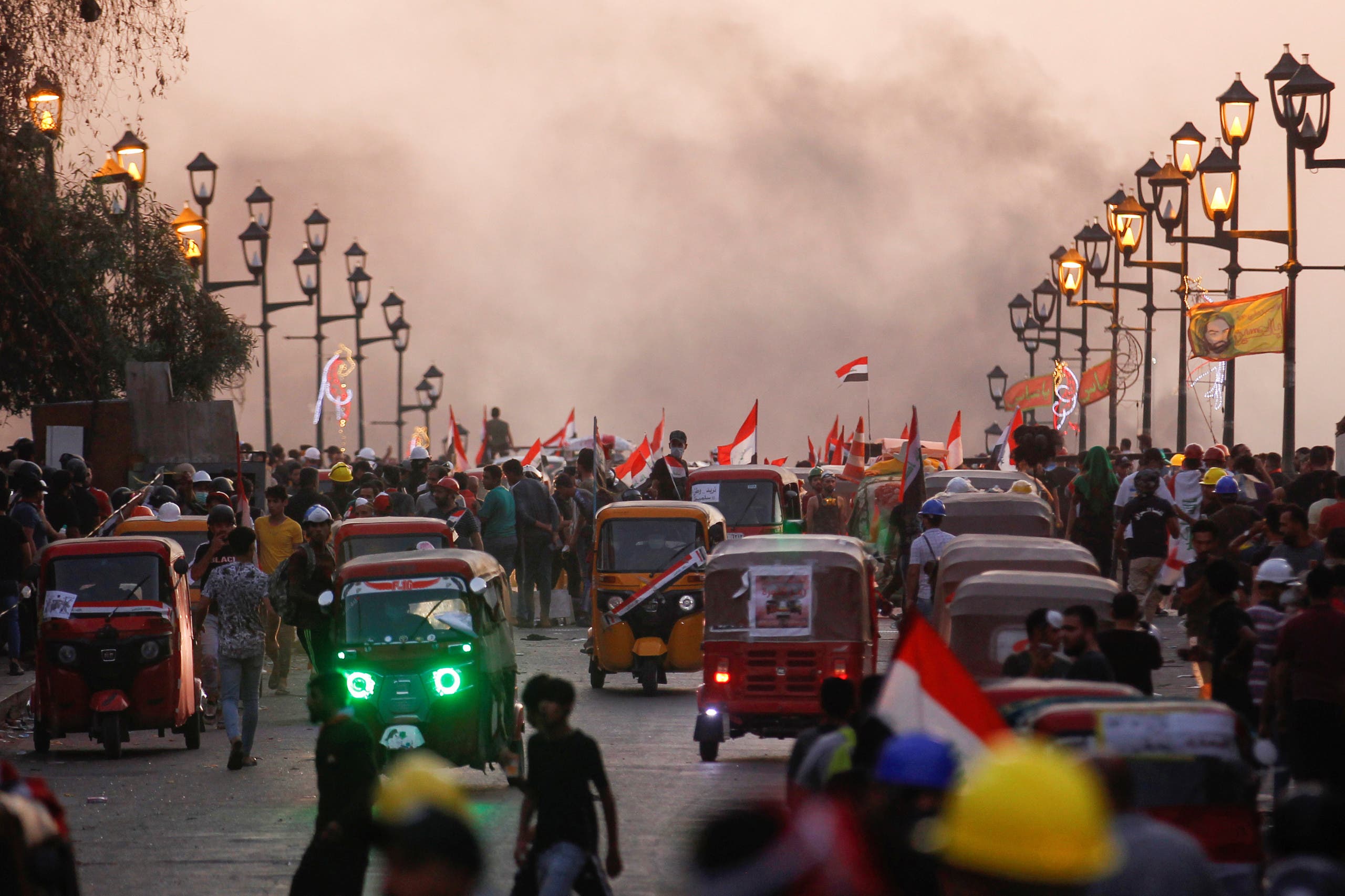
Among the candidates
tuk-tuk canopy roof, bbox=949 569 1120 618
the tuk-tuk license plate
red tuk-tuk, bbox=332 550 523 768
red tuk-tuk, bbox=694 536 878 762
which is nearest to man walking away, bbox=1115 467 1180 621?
red tuk-tuk, bbox=694 536 878 762

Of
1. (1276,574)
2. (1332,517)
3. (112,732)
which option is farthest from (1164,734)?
(112,732)

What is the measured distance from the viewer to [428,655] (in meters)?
13.5

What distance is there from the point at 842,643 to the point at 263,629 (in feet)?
14.5

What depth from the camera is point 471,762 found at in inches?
529

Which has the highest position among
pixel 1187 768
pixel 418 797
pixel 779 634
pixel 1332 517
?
pixel 1332 517

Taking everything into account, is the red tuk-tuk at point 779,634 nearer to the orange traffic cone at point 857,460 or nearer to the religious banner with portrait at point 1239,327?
the religious banner with portrait at point 1239,327

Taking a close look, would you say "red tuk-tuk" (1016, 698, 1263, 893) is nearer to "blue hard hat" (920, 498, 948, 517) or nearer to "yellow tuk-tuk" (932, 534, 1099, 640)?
"yellow tuk-tuk" (932, 534, 1099, 640)

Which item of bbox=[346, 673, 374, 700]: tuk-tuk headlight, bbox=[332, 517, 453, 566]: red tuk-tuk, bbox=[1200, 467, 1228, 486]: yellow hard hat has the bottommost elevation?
bbox=[346, 673, 374, 700]: tuk-tuk headlight

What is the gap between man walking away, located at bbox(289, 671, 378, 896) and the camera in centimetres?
801

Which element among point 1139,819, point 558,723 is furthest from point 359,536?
point 1139,819

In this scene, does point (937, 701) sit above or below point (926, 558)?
above

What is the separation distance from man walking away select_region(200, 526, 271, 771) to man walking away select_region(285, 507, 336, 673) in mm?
513

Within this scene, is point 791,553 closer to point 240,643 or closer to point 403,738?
point 403,738

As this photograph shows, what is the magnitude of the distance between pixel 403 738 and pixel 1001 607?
4.03 meters
